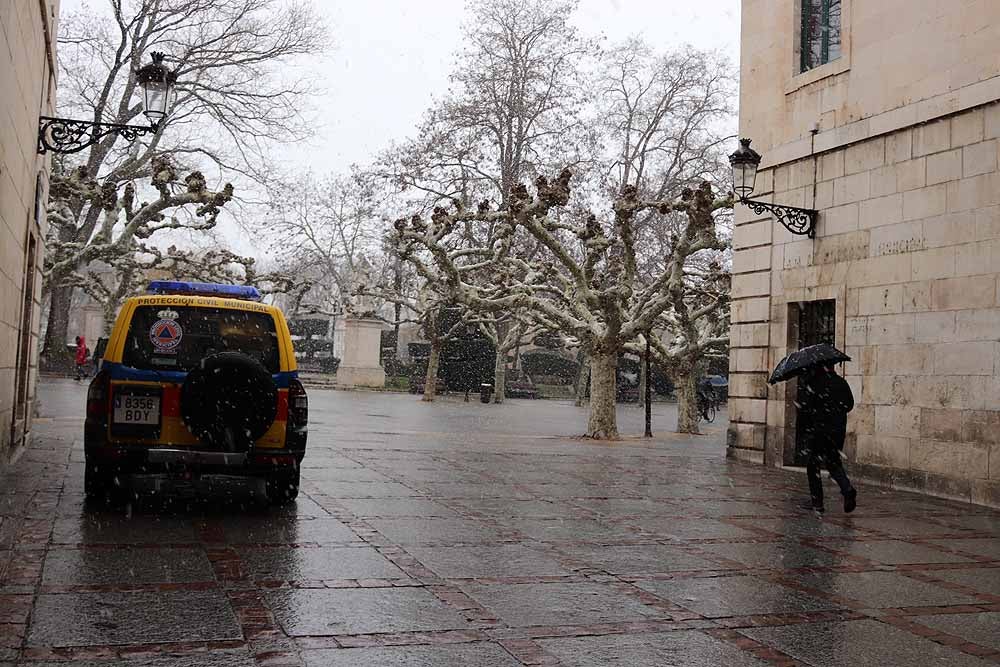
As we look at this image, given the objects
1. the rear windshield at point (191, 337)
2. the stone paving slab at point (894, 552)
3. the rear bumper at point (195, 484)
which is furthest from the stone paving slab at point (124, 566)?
the stone paving slab at point (894, 552)

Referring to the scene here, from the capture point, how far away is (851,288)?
42.0 ft

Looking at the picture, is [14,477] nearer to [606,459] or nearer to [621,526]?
[621,526]

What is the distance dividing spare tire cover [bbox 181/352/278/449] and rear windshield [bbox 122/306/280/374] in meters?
0.43

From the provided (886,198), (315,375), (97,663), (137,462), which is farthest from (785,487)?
(315,375)

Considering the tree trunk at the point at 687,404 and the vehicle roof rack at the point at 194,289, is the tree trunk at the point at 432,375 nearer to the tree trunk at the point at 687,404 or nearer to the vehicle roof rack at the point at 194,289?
the tree trunk at the point at 687,404

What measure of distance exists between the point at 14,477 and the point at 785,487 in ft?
28.0

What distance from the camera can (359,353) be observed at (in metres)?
45.4

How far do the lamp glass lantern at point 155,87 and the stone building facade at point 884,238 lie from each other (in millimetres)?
8444

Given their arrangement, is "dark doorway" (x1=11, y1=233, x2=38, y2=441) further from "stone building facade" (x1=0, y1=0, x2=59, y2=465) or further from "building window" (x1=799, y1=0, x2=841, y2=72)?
"building window" (x1=799, y1=0, x2=841, y2=72)

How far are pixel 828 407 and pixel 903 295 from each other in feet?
10.5

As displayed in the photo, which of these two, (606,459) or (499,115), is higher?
(499,115)

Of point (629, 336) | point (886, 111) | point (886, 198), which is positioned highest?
point (886, 111)

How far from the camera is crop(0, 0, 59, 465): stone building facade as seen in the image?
29.8 ft

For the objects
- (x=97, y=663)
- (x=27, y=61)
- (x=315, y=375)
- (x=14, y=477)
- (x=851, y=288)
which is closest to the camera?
(x=97, y=663)
